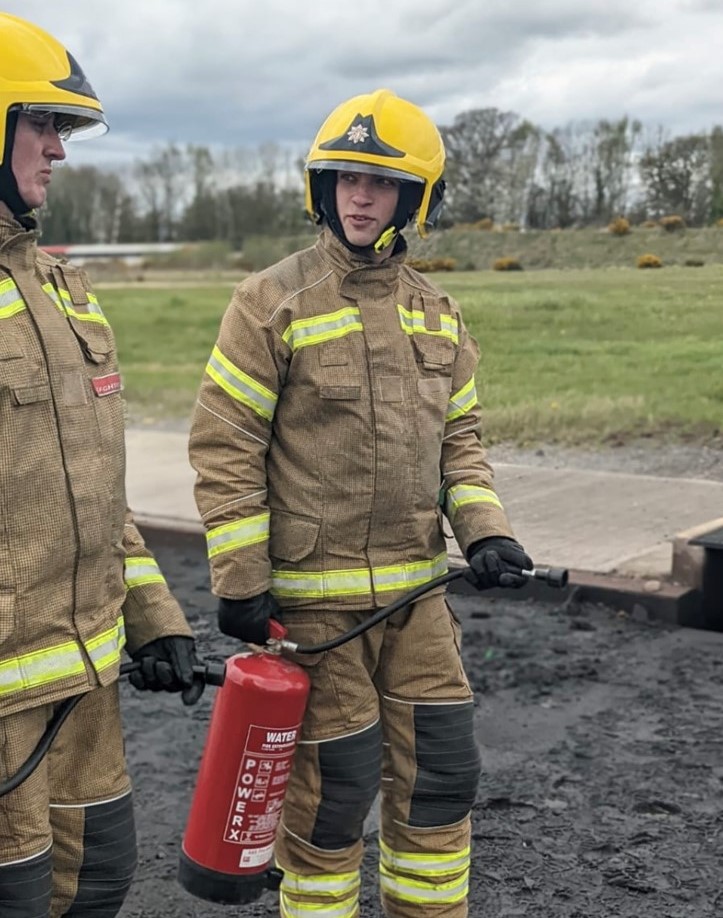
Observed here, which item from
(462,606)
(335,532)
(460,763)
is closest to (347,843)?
(460,763)

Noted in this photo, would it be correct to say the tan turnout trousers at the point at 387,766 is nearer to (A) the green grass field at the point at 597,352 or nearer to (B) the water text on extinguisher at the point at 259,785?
(B) the water text on extinguisher at the point at 259,785

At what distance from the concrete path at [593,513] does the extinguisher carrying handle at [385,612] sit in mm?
2891

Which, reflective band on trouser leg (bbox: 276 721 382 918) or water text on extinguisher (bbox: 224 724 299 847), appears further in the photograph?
reflective band on trouser leg (bbox: 276 721 382 918)

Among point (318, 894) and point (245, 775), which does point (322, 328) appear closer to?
point (245, 775)

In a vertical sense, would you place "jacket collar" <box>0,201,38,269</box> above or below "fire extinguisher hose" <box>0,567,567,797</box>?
above

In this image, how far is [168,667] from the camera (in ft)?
8.67

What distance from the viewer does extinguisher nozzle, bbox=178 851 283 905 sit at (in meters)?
2.81

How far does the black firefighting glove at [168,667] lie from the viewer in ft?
8.68

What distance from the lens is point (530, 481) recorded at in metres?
7.03

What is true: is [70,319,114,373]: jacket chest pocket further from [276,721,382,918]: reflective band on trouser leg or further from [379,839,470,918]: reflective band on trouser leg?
[379,839,470,918]: reflective band on trouser leg

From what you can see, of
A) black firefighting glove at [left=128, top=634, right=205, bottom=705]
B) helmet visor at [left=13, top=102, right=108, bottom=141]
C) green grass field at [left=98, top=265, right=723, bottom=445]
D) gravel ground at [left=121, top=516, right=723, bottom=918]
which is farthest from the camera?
green grass field at [left=98, top=265, right=723, bottom=445]

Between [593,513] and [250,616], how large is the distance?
4.66m

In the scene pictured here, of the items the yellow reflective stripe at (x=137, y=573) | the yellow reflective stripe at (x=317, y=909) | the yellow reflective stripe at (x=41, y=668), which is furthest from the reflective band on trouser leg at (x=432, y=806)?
the yellow reflective stripe at (x=41, y=668)

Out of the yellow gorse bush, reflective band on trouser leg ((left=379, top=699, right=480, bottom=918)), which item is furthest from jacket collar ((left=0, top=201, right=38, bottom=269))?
the yellow gorse bush
